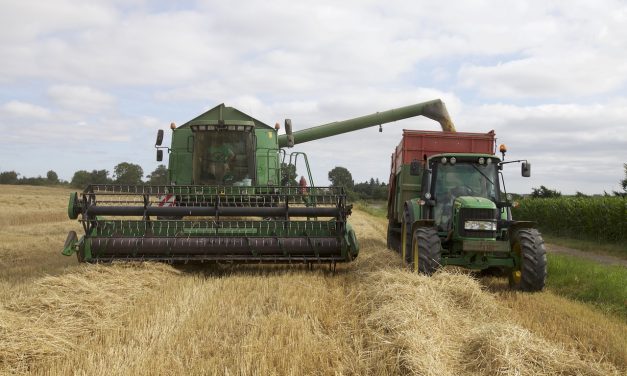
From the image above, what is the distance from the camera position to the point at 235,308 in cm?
543

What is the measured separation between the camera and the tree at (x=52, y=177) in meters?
63.1

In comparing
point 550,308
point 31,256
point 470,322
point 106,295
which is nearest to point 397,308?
point 470,322

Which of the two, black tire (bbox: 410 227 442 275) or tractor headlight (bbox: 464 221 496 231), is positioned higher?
tractor headlight (bbox: 464 221 496 231)

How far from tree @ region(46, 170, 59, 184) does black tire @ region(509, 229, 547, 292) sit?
63.2 meters

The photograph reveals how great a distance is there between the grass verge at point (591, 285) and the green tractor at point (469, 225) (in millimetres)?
974

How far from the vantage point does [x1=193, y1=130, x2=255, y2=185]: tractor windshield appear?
10562mm

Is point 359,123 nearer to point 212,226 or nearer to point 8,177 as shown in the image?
point 212,226

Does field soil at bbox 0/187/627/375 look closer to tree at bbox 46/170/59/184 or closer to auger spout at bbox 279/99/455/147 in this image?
auger spout at bbox 279/99/455/147

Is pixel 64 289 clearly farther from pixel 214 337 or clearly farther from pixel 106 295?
pixel 214 337

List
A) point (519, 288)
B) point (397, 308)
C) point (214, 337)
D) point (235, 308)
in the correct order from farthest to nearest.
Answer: point (519, 288)
point (235, 308)
point (397, 308)
point (214, 337)

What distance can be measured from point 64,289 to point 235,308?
1689 mm

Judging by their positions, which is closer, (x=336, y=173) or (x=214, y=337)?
(x=214, y=337)

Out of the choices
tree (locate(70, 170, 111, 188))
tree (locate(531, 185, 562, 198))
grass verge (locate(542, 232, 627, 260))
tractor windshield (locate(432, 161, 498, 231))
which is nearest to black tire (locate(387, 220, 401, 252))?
tractor windshield (locate(432, 161, 498, 231))

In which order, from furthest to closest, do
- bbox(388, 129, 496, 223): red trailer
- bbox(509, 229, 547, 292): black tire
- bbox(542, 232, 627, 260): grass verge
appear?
bbox(542, 232, 627, 260): grass verge → bbox(388, 129, 496, 223): red trailer → bbox(509, 229, 547, 292): black tire
